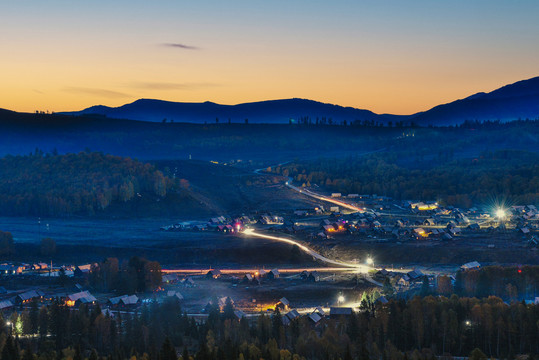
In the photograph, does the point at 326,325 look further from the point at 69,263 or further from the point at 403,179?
the point at 403,179

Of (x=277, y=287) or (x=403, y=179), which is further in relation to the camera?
(x=403, y=179)

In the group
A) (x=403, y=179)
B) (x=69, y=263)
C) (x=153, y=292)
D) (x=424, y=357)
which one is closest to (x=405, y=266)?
(x=153, y=292)

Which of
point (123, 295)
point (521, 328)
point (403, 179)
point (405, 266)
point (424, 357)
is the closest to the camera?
point (424, 357)

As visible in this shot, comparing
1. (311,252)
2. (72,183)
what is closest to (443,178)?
(311,252)

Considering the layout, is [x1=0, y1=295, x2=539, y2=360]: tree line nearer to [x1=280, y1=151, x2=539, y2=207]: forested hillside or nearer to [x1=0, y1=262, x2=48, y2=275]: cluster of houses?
[x1=0, y1=262, x2=48, y2=275]: cluster of houses

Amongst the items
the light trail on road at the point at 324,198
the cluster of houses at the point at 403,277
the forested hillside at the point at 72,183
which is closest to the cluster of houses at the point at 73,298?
the cluster of houses at the point at 403,277

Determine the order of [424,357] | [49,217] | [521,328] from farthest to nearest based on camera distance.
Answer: [49,217] → [521,328] → [424,357]

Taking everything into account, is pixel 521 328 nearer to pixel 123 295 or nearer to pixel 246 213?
pixel 123 295
